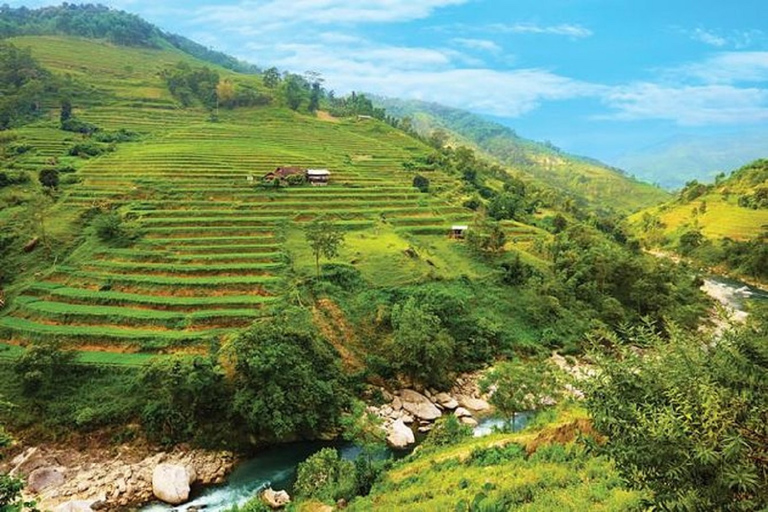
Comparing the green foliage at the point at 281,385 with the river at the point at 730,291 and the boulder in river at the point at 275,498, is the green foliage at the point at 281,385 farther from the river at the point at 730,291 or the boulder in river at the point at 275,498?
the river at the point at 730,291

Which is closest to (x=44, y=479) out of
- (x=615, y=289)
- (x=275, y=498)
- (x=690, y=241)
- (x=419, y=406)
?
(x=275, y=498)

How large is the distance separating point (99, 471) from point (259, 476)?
7.82 metres

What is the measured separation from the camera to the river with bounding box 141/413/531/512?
2359 centimetres

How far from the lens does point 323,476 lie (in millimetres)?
23078

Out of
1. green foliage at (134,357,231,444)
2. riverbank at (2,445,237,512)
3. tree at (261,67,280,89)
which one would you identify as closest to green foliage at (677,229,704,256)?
green foliage at (134,357,231,444)

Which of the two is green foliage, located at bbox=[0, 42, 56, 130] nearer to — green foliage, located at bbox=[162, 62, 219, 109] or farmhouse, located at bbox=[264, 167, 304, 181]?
green foliage, located at bbox=[162, 62, 219, 109]

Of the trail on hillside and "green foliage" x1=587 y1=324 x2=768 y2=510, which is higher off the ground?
"green foliage" x1=587 y1=324 x2=768 y2=510

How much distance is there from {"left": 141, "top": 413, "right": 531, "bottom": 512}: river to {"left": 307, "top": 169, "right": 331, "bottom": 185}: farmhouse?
3784 centimetres

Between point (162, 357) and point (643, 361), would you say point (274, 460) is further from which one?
point (643, 361)

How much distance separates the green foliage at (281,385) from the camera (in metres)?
27.4

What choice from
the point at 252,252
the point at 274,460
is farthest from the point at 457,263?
the point at 274,460

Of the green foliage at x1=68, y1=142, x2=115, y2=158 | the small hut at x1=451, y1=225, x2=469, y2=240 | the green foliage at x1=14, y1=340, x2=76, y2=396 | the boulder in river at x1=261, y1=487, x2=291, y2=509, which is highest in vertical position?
the green foliage at x1=68, y1=142, x2=115, y2=158

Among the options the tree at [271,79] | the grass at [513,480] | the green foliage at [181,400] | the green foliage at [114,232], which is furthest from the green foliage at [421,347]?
the tree at [271,79]

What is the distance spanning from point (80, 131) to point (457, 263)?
192 feet
